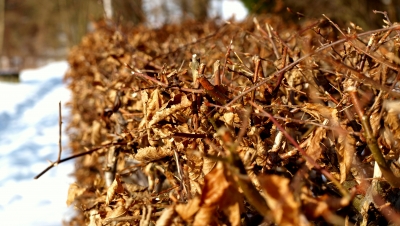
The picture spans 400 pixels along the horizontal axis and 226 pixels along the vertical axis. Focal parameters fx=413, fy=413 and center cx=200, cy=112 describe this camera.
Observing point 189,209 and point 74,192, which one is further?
point 74,192

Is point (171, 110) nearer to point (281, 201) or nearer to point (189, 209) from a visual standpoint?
point (189, 209)

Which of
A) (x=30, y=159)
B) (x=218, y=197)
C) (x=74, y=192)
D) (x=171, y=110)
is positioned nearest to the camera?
(x=218, y=197)

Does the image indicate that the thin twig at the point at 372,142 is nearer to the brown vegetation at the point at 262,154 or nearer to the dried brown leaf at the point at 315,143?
the brown vegetation at the point at 262,154

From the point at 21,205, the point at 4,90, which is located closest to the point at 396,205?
the point at 21,205

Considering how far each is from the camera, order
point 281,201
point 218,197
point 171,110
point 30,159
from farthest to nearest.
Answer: point 30,159
point 171,110
point 218,197
point 281,201

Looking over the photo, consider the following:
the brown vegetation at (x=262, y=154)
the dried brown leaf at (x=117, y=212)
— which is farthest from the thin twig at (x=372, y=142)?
the dried brown leaf at (x=117, y=212)

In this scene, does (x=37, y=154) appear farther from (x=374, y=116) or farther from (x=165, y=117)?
(x=374, y=116)

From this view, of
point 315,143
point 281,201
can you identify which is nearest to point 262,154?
point 315,143
